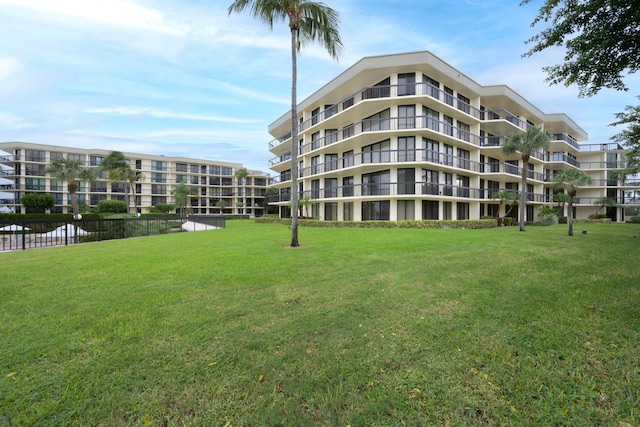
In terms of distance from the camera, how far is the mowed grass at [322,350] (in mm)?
2549

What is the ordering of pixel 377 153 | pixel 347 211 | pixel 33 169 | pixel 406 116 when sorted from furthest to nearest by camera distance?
pixel 33 169
pixel 347 211
pixel 377 153
pixel 406 116

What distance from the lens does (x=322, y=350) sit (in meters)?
3.56

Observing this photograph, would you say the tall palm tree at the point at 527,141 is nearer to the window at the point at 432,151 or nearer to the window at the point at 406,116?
the window at the point at 432,151

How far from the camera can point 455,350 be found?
3.53 m

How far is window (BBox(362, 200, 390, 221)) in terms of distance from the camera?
26.2m

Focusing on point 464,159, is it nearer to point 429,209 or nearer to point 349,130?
point 429,209

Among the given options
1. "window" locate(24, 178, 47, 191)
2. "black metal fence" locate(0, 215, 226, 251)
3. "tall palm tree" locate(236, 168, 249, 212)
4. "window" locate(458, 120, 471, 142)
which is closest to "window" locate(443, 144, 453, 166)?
"window" locate(458, 120, 471, 142)

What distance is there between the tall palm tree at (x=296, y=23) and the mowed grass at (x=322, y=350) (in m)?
7.56

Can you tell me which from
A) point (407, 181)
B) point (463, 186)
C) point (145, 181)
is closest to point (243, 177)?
point (145, 181)

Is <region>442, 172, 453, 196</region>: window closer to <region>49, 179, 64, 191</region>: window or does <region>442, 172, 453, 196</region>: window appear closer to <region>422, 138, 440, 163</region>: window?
<region>422, 138, 440, 163</region>: window

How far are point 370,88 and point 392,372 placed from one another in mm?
27079

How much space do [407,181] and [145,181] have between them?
67424 millimetres

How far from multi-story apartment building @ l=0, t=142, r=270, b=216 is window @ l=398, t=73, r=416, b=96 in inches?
2335

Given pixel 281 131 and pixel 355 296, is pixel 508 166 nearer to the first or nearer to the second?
pixel 281 131
